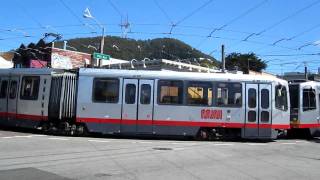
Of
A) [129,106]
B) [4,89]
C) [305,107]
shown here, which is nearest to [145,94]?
[129,106]

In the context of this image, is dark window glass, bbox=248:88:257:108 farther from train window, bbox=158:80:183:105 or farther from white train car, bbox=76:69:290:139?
train window, bbox=158:80:183:105

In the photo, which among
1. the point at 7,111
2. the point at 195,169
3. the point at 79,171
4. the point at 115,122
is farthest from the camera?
the point at 7,111

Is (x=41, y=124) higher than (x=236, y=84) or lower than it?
lower

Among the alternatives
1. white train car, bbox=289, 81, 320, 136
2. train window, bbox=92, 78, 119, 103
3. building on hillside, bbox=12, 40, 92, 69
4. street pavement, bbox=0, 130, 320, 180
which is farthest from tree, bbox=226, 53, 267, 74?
street pavement, bbox=0, 130, 320, 180

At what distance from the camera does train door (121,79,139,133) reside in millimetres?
23953

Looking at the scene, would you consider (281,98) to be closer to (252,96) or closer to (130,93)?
(252,96)

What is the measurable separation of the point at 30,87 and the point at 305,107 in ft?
45.5

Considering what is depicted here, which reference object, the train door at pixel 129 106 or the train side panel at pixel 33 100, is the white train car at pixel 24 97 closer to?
the train side panel at pixel 33 100

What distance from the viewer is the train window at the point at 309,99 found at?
1085 inches

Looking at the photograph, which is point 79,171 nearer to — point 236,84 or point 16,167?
point 16,167

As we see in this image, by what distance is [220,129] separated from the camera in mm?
24375

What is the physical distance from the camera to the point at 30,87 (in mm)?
25766

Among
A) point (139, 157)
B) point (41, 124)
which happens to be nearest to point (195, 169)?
point (139, 157)

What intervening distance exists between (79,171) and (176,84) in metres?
12.1
